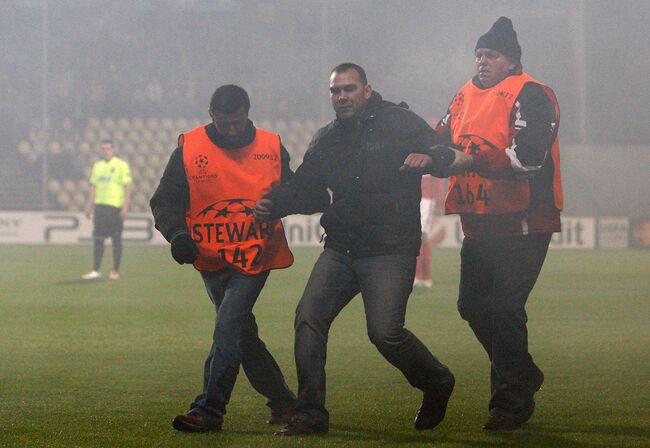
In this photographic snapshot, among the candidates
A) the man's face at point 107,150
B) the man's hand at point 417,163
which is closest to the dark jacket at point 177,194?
the man's hand at point 417,163

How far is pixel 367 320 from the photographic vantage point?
575cm

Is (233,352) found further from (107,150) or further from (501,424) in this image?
(107,150)

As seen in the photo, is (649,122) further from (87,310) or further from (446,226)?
(87,310)

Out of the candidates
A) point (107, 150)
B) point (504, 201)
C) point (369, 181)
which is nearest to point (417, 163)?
point (369, 181)

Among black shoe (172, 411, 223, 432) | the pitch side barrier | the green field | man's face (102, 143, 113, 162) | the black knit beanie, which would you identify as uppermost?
the black knit beanie

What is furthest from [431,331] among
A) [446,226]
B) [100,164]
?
[446,226]

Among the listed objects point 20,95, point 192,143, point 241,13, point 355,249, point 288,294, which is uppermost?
point 241,13

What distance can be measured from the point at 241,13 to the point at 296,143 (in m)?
3.90

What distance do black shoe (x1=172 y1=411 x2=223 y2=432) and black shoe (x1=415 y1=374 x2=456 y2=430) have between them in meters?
0.96

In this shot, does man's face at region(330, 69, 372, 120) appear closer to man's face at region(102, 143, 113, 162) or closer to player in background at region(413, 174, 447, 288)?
player in background at region(413, 174, 447, 288)

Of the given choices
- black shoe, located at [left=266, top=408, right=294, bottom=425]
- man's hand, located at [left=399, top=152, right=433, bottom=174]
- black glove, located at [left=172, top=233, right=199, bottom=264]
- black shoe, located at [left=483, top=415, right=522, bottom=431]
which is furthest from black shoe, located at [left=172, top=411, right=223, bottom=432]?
man's hand, located at [left=399, top=152, right=433, bottom=174]

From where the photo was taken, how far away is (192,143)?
6031 millimetres

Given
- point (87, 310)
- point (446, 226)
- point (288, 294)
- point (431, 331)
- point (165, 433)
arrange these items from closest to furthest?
1. point (165, 433)
2. point (431, 331)
3. point (87, 310)
4. point (288, 294)
5. point (446, 226)

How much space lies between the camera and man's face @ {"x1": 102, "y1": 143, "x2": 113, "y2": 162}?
1734cm
